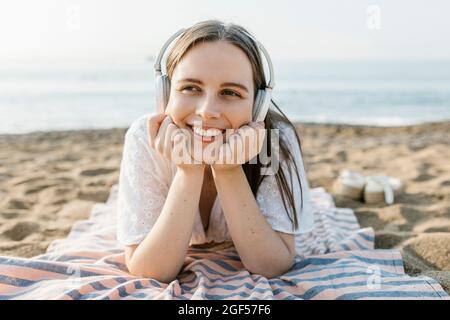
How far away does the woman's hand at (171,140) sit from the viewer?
178 centimetres

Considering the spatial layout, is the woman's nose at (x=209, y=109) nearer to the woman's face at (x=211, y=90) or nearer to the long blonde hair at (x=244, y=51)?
the woman's face at (x=211, y=90)

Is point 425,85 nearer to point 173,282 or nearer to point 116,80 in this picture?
point 116,80

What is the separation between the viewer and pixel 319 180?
3996 mm

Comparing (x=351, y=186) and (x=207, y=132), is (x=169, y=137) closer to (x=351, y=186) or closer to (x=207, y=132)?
(x=207, y=132)

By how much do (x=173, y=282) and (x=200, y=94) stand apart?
30.0 inches

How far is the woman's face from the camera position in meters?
1.76

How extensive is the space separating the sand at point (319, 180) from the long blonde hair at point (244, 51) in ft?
2.40

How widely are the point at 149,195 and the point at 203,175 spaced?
28cm

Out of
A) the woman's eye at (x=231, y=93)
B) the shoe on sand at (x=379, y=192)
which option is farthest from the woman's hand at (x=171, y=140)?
the shoe on sand at (x=379, y=192)

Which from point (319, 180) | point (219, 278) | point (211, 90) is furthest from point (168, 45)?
point (319, 180)

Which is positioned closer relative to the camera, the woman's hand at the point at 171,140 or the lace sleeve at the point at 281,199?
the woman's hand at the point at 171,140

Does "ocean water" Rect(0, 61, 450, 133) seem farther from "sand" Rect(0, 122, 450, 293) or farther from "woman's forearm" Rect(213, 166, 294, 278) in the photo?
"woman's forearm" Rect(213, 166, 294, 278)
